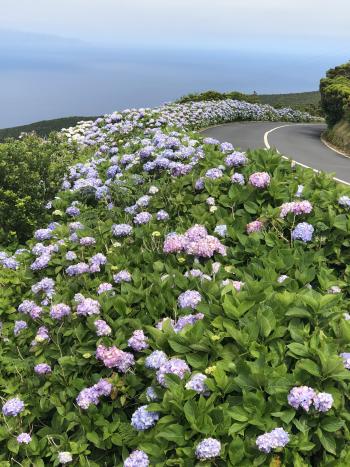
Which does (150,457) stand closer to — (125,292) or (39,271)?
(125,292)

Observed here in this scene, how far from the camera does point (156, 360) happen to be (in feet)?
11.6

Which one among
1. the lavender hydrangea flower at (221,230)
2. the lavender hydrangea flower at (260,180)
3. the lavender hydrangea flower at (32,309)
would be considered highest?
the lavender hydrangea flower at (260,180)

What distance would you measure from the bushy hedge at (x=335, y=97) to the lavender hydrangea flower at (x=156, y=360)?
1002 inches

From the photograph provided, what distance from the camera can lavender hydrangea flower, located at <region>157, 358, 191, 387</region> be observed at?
339cm

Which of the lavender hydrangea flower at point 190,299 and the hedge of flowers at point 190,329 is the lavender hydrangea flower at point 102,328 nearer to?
the hedge of flowers at point 190,329

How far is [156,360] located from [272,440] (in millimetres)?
1016

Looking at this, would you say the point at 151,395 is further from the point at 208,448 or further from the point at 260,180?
the point at 260,180

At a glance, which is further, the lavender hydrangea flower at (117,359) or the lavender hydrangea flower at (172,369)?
the lavender hydrangea flower at (117,359)

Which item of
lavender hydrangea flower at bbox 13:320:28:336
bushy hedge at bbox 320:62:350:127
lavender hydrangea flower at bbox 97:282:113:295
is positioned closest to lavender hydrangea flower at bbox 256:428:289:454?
lavender hydrangea flower at bbox 97:282:113:295

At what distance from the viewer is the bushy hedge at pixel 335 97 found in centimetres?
2686

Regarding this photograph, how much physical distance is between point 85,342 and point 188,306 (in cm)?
99

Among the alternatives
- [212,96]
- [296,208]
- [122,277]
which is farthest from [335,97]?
[122,277]

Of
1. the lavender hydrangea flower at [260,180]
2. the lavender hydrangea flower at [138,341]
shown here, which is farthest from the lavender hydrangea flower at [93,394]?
the lavender hydrangea flower at [260,180]

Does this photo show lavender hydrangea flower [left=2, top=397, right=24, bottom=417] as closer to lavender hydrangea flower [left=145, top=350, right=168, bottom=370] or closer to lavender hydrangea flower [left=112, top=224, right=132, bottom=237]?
lavender hydrangea flower [left=145, top=350, right=168, bottom=370]
